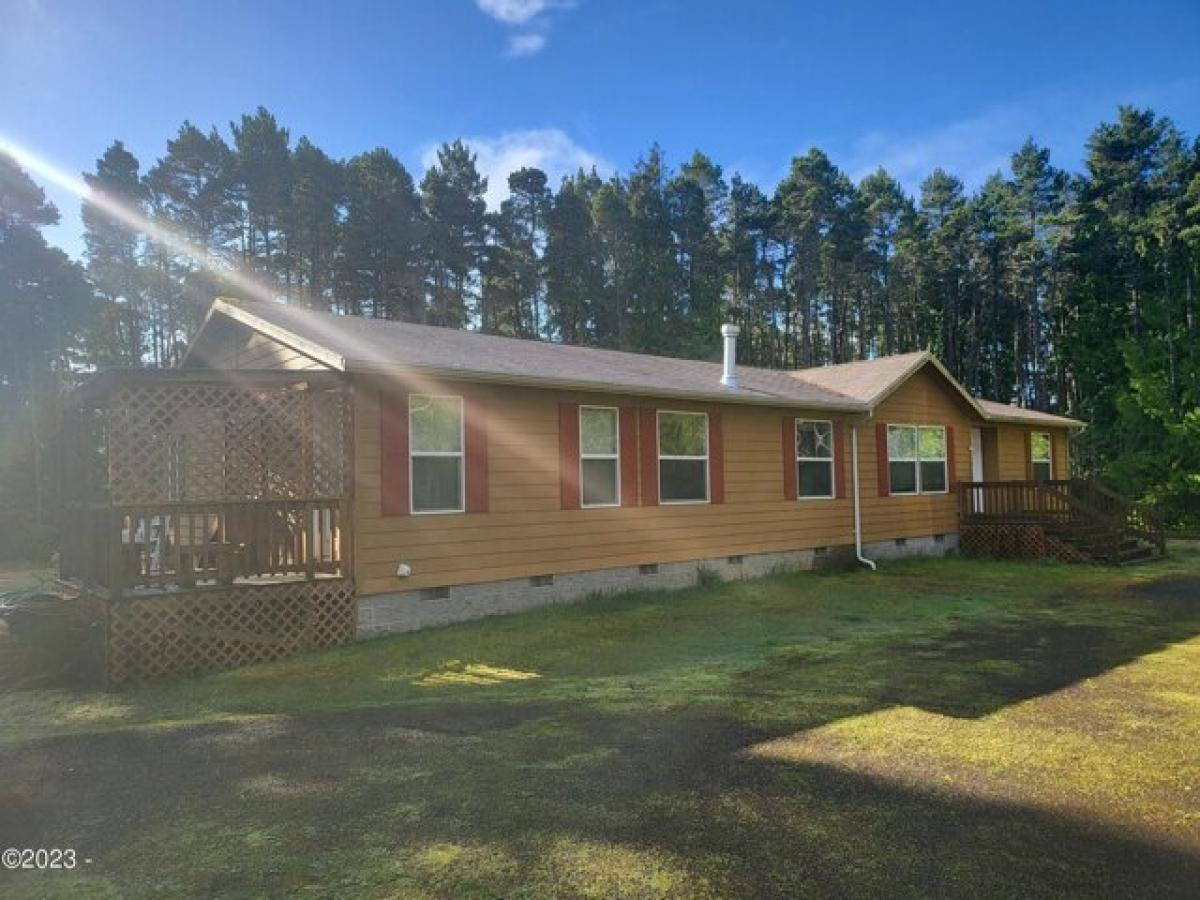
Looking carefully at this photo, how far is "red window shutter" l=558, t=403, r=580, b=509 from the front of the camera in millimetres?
9742

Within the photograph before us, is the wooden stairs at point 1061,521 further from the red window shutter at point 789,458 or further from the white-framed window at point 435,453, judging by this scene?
the white-framed window at point 435,453

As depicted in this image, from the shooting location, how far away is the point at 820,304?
40.8 metres

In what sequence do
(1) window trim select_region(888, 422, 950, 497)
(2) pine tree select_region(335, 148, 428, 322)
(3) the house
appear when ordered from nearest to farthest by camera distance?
(3) the house
(1) window trim select_region(888, 422, 950, 497)
(2) pine tree select_region(335, 148, 428, 322)

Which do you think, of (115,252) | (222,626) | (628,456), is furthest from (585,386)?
(115,252)

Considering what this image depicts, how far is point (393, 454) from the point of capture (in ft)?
26.9

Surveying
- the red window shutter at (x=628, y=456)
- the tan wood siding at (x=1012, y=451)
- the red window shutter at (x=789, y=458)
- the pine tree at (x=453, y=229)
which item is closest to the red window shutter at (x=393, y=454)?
the red window shutter at (x=628, y=456)

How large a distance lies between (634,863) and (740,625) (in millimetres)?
5694

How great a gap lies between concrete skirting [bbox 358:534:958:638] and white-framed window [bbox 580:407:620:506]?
3.30 ft

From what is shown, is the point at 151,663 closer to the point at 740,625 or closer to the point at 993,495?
the point at 740,625

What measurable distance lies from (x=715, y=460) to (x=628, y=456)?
5.51 ft

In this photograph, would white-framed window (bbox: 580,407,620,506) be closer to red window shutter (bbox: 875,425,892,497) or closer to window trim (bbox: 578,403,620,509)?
window trim (bbox: 578,403,620,509)

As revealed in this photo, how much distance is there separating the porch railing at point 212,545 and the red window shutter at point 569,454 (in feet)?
9.68

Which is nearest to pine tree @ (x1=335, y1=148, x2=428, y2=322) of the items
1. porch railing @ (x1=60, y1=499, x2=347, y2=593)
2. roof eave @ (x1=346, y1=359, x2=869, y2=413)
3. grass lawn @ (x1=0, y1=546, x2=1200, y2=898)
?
roof eave @ (x1=346, y1=359, x2=869, y2=413)

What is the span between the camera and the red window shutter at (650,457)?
10.6 metres
